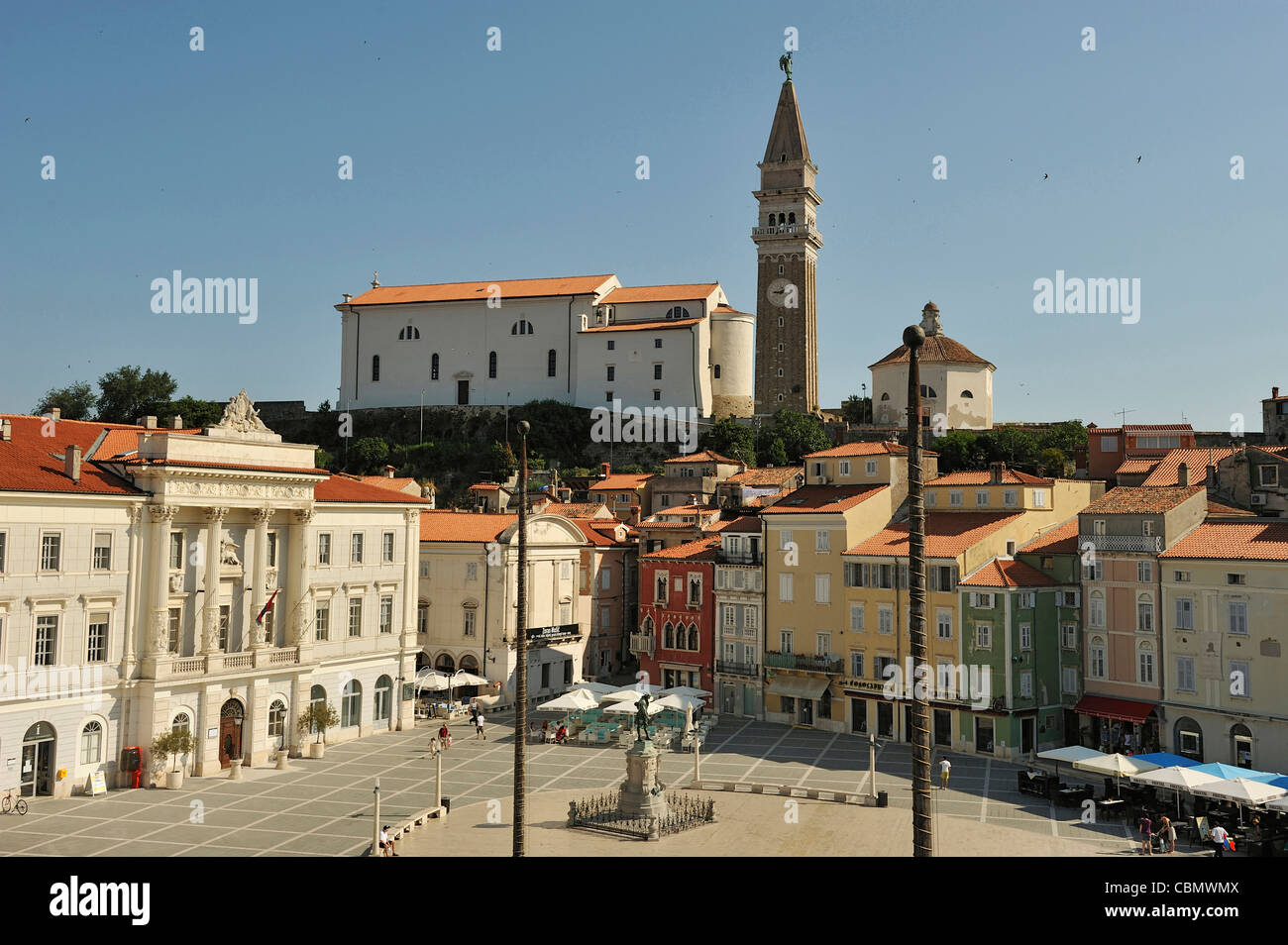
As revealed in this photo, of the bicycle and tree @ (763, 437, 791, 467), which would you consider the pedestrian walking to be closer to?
the bicycle

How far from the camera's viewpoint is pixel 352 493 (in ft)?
187

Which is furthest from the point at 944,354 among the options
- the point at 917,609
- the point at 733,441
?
the point at 917,609

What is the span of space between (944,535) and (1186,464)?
15.2 metres

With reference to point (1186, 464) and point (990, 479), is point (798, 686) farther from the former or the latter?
Answer: point (1186, 464)

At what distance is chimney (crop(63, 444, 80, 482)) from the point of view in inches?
1674

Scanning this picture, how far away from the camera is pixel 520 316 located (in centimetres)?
13162

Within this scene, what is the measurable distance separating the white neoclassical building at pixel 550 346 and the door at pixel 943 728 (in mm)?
72690

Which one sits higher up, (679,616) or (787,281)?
(787,281)

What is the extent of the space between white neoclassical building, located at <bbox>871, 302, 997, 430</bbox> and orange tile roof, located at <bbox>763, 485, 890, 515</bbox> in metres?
46.6

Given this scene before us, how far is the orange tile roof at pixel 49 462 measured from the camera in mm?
41062

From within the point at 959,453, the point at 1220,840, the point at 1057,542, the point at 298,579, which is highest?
the point at 959,453

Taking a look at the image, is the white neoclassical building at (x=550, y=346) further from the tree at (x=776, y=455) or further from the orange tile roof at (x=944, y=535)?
the orange tile roof at (x=944, y=535)
